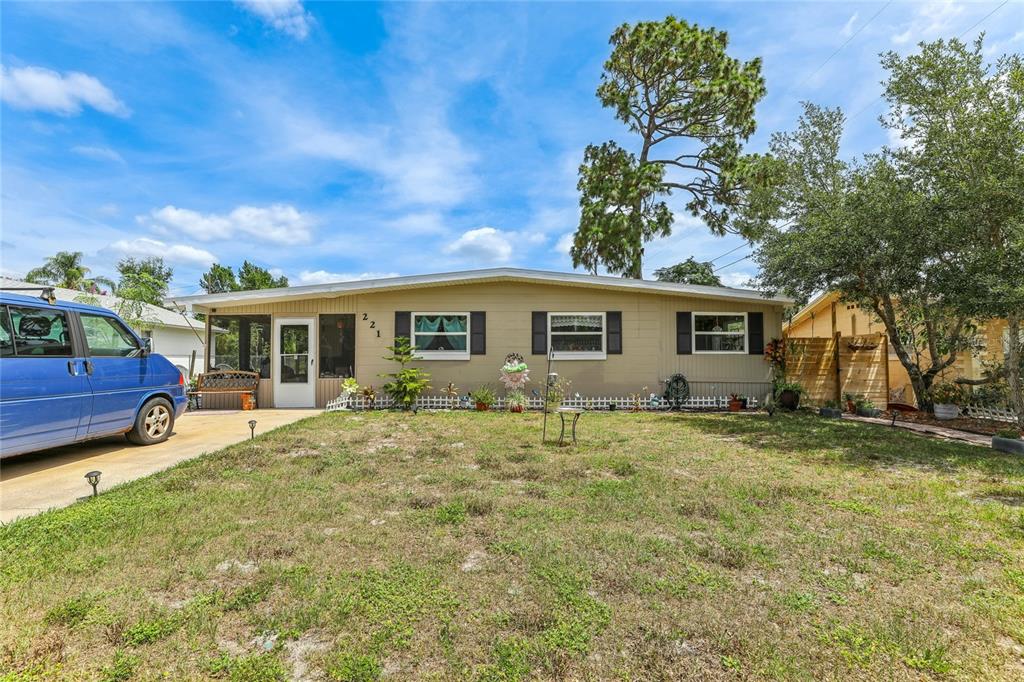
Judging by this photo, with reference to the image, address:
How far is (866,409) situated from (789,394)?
1.50 metres

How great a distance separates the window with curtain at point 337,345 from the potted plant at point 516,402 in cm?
388

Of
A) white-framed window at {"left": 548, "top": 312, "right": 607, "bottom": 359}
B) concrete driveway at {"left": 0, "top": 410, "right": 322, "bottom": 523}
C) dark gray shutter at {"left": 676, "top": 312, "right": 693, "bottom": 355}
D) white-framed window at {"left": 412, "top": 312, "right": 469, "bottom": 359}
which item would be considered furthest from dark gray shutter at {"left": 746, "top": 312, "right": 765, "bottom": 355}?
concrete driveway at {"left": 0, "top": 410, "right": 322, "bottom": 523}

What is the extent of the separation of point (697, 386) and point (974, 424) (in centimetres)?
480

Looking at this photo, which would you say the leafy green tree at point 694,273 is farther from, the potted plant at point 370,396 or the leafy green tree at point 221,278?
the leafy green tree at point 221,278

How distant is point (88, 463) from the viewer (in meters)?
5.04

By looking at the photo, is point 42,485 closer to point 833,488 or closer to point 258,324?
point 258,324

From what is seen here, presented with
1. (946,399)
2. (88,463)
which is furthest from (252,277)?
(946,399)

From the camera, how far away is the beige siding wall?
10422 mm

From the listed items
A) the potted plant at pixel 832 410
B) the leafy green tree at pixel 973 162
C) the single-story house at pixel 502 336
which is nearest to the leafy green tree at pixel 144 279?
the single-story house at pixel 502 336

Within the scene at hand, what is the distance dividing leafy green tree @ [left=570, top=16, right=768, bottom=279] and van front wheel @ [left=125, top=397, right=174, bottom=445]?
13.8m

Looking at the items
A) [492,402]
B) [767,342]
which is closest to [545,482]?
[492,402]

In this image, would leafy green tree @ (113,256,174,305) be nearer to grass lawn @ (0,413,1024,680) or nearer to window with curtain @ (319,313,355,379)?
window with curtain @ (319,313,355,379)

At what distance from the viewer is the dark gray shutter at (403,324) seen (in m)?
10.5

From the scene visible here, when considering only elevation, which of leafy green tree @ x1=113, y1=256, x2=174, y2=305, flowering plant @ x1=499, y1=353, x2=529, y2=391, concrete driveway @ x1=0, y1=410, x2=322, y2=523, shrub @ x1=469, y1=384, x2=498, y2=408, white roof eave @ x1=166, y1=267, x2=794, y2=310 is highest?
leafy green tree @ x1=113, y1=256, x2=174, y2=305
